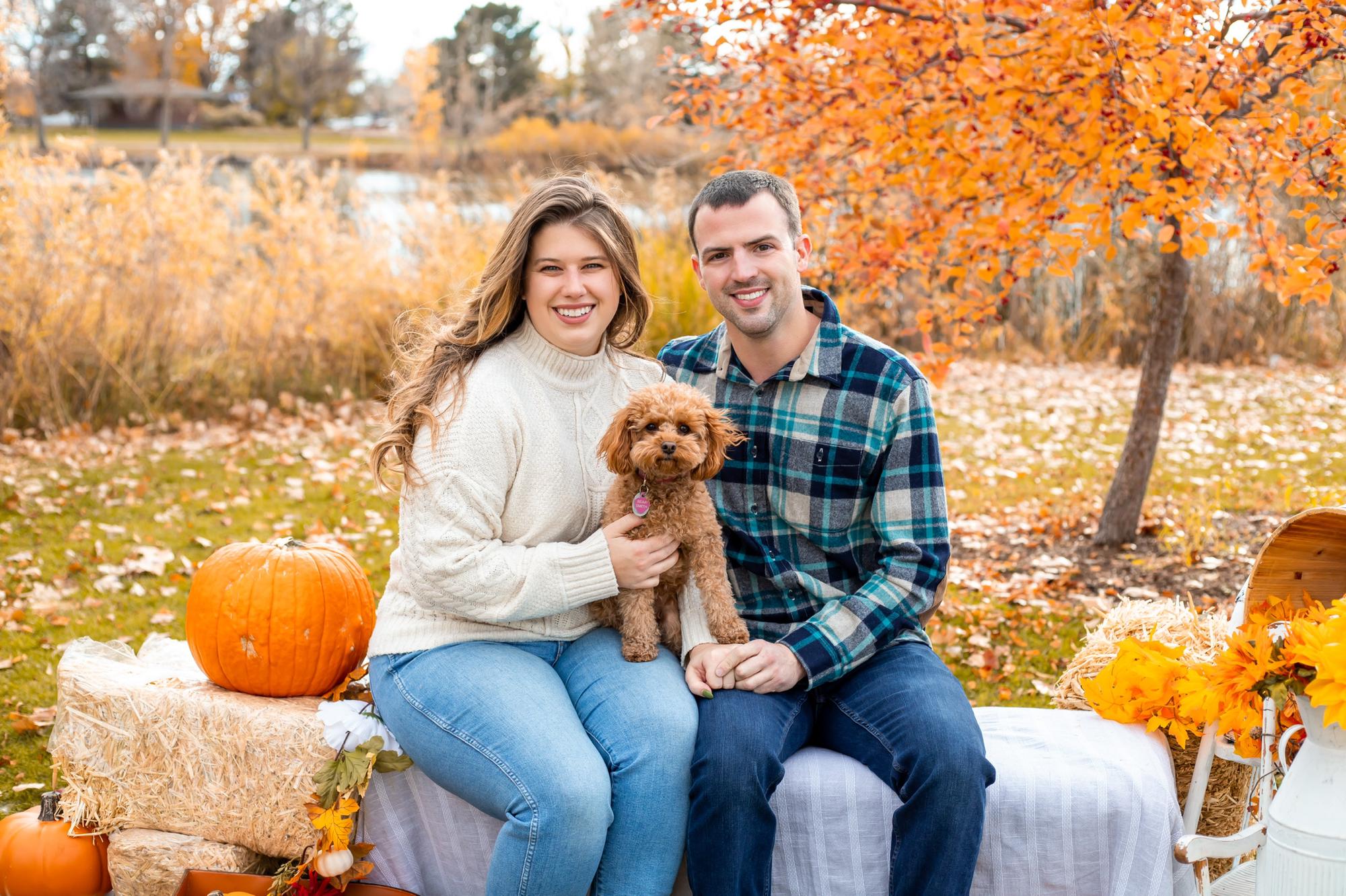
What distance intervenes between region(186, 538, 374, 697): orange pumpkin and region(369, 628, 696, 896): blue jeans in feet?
0.98

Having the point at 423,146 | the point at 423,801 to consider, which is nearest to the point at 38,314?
the point at 423,801

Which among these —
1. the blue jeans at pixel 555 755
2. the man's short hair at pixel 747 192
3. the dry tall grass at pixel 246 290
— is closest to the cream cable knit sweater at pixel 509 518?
the blue jeans at pixel 555 755

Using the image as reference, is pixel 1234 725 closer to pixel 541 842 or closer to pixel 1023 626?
pixel 541 842

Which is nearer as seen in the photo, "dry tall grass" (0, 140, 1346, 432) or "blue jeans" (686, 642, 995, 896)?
"blue jeans" (686, 642, 995, 896)

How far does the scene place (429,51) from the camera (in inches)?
1163

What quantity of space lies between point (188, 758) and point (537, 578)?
1038 millimetres

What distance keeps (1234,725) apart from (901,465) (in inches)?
39.1

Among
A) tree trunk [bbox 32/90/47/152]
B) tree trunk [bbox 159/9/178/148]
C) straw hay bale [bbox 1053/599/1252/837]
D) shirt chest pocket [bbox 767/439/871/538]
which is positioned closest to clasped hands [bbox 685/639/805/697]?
shirt chest pocket [bbox 767/439/871/538]

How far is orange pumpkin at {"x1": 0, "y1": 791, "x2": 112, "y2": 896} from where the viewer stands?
2.76 metres

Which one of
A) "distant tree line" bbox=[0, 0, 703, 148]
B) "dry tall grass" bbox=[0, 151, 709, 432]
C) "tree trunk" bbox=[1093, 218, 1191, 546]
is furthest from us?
"distant tree line" bbox=[0, 0, 703, 148]

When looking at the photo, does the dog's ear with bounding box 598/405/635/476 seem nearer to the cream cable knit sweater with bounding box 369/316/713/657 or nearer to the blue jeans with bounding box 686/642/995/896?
the cream cable knit sweater with bounding box 369/316/713/657

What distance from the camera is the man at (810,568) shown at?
2387 millimetres

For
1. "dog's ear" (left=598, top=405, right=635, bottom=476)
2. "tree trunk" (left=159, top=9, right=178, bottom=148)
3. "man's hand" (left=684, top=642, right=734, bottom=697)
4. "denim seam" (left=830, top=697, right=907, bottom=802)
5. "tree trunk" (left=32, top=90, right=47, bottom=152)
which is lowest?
"denim seam" (left=830, top=697, right=907, bottom=802)

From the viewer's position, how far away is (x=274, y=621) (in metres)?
2.79
